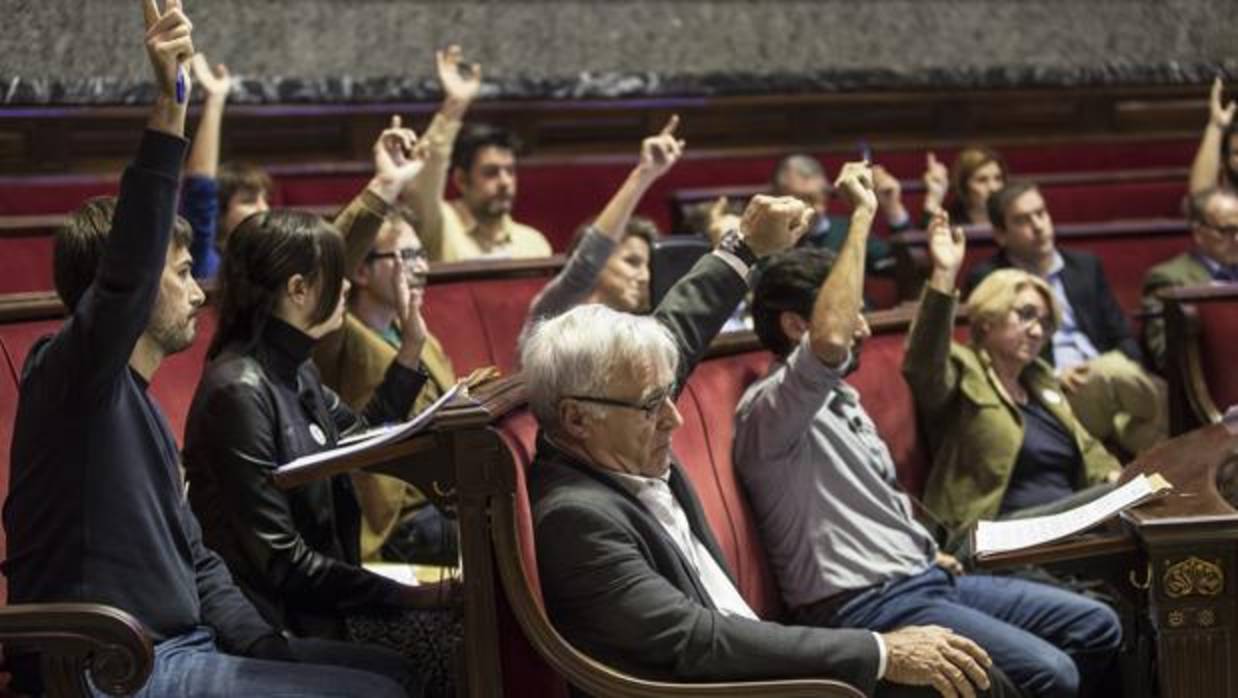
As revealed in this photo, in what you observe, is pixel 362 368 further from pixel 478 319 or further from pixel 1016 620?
pixel 1016 620

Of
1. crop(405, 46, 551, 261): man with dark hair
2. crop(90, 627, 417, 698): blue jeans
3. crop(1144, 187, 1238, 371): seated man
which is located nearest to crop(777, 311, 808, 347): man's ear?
crop(90, 627, 417, 698): blue jeans

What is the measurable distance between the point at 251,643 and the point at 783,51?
96.9 inches

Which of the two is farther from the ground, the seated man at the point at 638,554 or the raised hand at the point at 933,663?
the seated man at the point at 638,554

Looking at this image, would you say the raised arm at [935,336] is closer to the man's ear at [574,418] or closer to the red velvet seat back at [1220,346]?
the red velvet seat back at [1220,346]

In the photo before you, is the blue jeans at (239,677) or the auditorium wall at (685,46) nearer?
the blue jeans at (239,677)

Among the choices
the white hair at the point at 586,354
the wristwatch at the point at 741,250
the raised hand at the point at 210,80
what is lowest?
the white hair at the point at 586,354

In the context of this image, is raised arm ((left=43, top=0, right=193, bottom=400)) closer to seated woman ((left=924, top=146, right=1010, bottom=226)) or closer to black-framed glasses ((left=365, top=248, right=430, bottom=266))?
black-framed glasses ((left=365, top=248, right=430, bottom=266))

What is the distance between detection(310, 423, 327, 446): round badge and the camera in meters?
1.58

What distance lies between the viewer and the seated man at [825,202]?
2.90 m

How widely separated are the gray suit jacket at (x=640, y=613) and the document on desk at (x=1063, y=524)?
0.57 feet

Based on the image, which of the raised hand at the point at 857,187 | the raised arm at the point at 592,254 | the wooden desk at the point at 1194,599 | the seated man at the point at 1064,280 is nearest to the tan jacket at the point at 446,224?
the raised arm at the point at 592,254

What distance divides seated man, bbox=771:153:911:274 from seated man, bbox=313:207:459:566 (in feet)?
2.85

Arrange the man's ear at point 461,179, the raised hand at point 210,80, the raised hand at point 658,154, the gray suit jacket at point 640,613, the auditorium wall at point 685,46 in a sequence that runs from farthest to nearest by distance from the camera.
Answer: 1. the auditorium wall at point 685,46
2. the man's ear at point 461,179
3. the raised hand at point 210,80
4. the raised hand at point 658,154
5. the gray suit jacket at point 640,613

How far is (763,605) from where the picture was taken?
1747 mm
